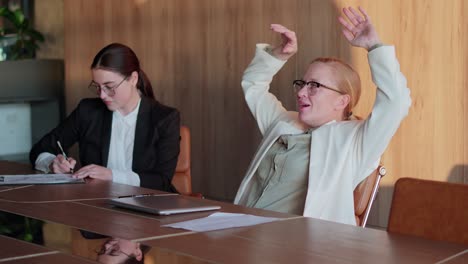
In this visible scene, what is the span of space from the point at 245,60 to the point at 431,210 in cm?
338

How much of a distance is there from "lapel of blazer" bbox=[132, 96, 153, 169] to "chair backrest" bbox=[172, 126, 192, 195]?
0.59ft

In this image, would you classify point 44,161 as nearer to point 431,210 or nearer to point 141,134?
point 141,134

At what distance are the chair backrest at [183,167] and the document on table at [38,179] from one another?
2.24ft

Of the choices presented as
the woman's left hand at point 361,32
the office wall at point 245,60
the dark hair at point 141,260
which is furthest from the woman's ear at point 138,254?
the office wall at point 245,60

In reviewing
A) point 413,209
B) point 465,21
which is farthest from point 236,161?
point 413,209

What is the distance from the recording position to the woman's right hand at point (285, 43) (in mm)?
3623

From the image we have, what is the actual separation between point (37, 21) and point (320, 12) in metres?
4.16

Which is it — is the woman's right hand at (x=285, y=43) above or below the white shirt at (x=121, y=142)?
above

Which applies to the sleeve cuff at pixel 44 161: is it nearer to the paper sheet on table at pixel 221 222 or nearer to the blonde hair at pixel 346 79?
the blonde hair at pixel 346 79

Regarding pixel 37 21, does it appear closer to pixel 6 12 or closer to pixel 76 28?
pixel 6 12

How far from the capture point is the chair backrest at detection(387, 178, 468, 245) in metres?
2.32

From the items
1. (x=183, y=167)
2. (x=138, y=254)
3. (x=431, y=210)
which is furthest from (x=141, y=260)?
(x=183, y=167)

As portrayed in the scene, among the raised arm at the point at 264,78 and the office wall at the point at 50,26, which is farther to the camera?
the office wall at the point at 50,26

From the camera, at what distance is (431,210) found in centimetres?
239
